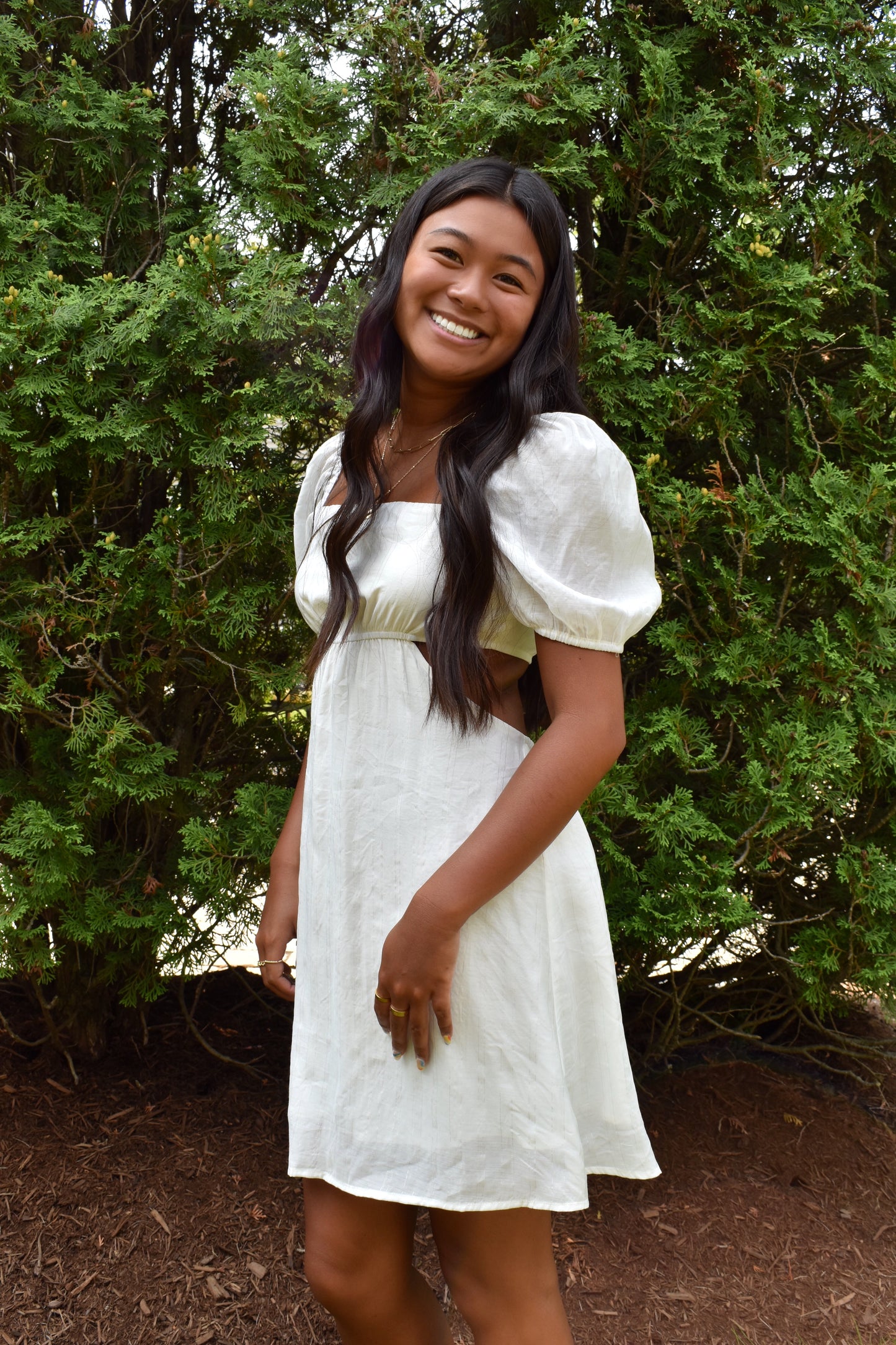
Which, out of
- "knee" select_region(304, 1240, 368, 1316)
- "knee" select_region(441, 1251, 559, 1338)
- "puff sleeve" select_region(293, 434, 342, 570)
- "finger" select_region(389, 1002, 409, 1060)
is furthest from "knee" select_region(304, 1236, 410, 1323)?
"puff sleeve" select_region(293, 434, 342, 570)

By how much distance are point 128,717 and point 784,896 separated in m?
1.88

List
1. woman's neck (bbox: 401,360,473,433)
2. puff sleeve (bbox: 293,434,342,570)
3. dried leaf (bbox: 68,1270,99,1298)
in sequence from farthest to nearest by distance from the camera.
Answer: dried leaf (bbox: 68,1270,99,1298) < puff sleeve (bbox: 293,434,342,570) < woman's neck (bbox: 401,360,473,433)

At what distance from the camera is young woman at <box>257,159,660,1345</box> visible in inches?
61.9

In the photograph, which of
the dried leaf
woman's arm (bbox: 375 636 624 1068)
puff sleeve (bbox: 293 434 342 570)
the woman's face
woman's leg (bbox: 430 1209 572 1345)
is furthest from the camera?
the dried leaf

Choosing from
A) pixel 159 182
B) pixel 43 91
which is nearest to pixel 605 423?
pixel 159 182

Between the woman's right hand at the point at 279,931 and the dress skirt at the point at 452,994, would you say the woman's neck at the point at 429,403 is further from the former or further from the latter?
the woman's right hand at the point at 279,931

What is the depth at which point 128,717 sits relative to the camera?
2826 millimetres

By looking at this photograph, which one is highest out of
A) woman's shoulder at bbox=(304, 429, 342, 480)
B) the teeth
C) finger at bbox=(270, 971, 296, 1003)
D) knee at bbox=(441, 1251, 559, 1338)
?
the teeth

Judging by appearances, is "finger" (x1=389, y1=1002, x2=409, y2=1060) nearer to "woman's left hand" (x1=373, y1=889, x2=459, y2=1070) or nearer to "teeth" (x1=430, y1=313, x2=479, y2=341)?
"woman's left hand" (x1=373, y1=889, x2=459, y2=1070)

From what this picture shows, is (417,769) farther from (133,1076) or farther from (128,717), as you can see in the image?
(133,1076)

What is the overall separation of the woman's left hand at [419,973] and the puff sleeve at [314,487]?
785 millimetres

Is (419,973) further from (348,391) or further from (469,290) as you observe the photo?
(348,391)


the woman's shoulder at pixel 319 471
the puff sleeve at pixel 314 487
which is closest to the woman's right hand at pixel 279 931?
the puff sleeve at pixel 314 487

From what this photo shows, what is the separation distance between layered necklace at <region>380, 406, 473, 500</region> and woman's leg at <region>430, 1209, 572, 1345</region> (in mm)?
1135
